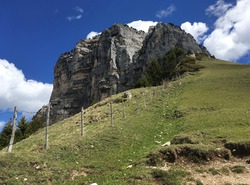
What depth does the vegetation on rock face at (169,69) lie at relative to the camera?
275 ft

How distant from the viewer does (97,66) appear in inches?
7200

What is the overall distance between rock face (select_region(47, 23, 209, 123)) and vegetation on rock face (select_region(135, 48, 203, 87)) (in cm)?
2049

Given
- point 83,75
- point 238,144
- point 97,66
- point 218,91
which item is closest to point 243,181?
point 238,144

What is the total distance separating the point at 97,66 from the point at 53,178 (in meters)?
170

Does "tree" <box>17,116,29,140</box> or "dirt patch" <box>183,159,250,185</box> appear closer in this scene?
"dirt patch" <box>183,159,250,185</box>

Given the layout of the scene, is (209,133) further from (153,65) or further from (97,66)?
(97,66)

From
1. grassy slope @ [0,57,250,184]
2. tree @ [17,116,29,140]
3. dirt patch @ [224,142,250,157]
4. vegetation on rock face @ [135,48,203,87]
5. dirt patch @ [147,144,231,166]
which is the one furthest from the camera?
vegetation on rock face @ [135,48,203,87]

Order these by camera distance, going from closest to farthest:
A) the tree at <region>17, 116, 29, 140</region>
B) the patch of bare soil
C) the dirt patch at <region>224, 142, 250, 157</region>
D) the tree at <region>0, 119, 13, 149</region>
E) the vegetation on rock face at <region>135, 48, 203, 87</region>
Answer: the patch of bare soil
the dirt patch at <region>224, 142, 250, 157</region>
the tree at <region>0, 119, 13, 149</region>
the tree at <region>17, 116, 29, 140</region>
the vegetation on rock face at <region>135, 48, 203, 87</region>

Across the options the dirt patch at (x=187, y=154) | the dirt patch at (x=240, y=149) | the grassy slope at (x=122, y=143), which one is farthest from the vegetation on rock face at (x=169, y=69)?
the dirt patch at (x=187, y=154)

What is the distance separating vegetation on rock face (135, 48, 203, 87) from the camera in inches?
3298

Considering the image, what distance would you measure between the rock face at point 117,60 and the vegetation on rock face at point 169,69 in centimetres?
2049

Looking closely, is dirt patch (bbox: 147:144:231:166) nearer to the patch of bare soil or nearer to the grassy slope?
the patch of bare soil

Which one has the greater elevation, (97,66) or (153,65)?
(97,66)

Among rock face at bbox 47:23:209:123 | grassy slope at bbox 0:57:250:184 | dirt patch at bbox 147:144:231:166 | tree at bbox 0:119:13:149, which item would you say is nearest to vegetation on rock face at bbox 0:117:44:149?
tree at bbox 0:119:13:149
